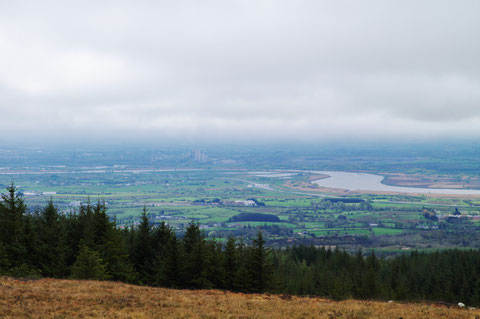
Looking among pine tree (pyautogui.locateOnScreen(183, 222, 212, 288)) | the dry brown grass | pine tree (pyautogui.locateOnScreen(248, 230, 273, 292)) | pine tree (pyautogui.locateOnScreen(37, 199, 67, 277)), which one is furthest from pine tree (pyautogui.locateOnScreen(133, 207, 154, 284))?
the dry brown grass

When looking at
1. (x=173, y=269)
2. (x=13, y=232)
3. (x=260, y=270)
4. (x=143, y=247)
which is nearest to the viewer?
(x=13, y=232)

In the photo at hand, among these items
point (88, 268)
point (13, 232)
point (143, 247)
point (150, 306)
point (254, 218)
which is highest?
point (13, 232)

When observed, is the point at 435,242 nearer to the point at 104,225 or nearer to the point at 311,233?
the point at 311,233

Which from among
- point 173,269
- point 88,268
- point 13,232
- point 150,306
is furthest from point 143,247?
point 150,306

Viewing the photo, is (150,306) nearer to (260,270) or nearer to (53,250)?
(260,270)

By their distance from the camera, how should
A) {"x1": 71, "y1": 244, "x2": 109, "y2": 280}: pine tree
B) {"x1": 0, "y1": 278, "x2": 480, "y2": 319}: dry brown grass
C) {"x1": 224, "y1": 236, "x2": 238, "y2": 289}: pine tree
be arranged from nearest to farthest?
{"x1": 0, "y1": 278, "x2": 480, "y2": 319}: dry brown grass, {"x1": 71, "y1": 244, "x2": 109, "y2": 280}: pine tree, {"x1": 224, "y1": 236, "x2": 238, "y2": 289}: pine tree

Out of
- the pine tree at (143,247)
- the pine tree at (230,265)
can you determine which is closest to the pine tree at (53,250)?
the pine tree at (143,247)

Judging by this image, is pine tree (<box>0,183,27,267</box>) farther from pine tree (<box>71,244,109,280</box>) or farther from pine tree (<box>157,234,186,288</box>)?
pine tree (<box>157,234,186,288</box>)

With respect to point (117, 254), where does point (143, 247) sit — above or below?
below

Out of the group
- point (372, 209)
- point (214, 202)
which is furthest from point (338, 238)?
point (214, 202)
